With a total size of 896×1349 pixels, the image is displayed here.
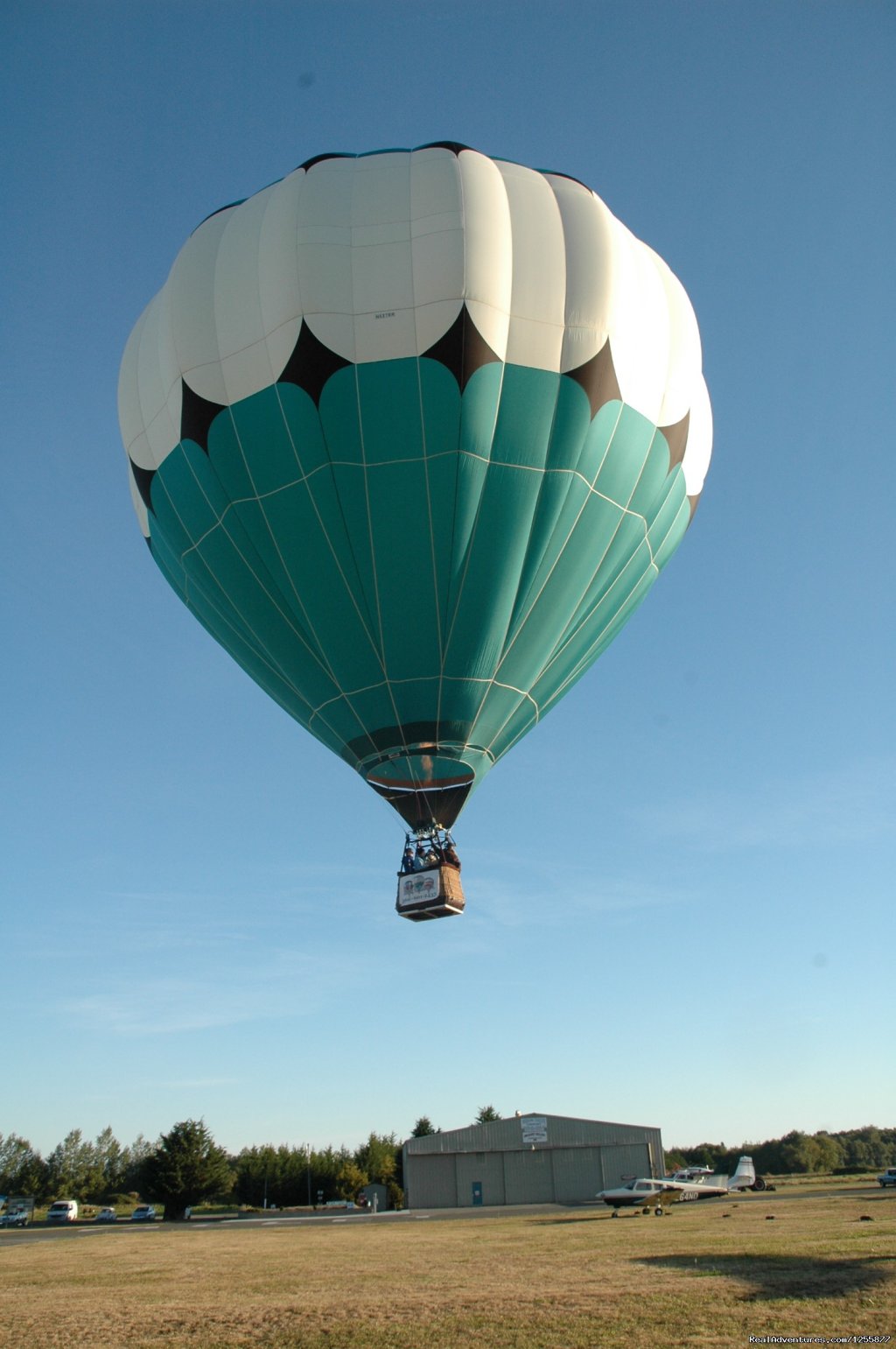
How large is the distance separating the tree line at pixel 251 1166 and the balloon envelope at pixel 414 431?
123 feet

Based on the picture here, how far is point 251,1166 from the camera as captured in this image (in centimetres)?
5747

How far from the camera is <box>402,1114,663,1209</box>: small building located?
3838cm

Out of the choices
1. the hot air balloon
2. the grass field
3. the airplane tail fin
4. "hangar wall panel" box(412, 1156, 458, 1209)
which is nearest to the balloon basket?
the hot air balloon

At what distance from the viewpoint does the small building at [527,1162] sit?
38.4 m

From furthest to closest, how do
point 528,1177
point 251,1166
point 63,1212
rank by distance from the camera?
point 251,1166
point 63,1212
point 528,1177

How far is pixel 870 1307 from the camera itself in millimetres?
7859

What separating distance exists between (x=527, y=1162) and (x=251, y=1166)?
25.4 m

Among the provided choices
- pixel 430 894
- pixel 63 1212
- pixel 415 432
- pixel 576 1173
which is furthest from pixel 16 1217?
pixel 415 432

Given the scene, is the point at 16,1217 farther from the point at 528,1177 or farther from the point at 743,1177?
the point at 743,1177

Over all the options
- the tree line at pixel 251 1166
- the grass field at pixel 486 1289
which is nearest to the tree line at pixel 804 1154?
the tree line at pixel 251 1166

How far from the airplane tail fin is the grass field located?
1805cm

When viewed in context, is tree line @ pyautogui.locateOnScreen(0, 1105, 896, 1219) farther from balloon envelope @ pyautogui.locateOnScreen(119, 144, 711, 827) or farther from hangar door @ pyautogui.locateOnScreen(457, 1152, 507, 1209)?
balloon envelope @ pyautogui.locateOnScreen(119, 144, 711, 827)

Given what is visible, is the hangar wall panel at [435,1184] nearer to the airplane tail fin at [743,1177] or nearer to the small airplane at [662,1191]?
the small airplane at [662,1191]

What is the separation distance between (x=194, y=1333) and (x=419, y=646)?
941 cm
